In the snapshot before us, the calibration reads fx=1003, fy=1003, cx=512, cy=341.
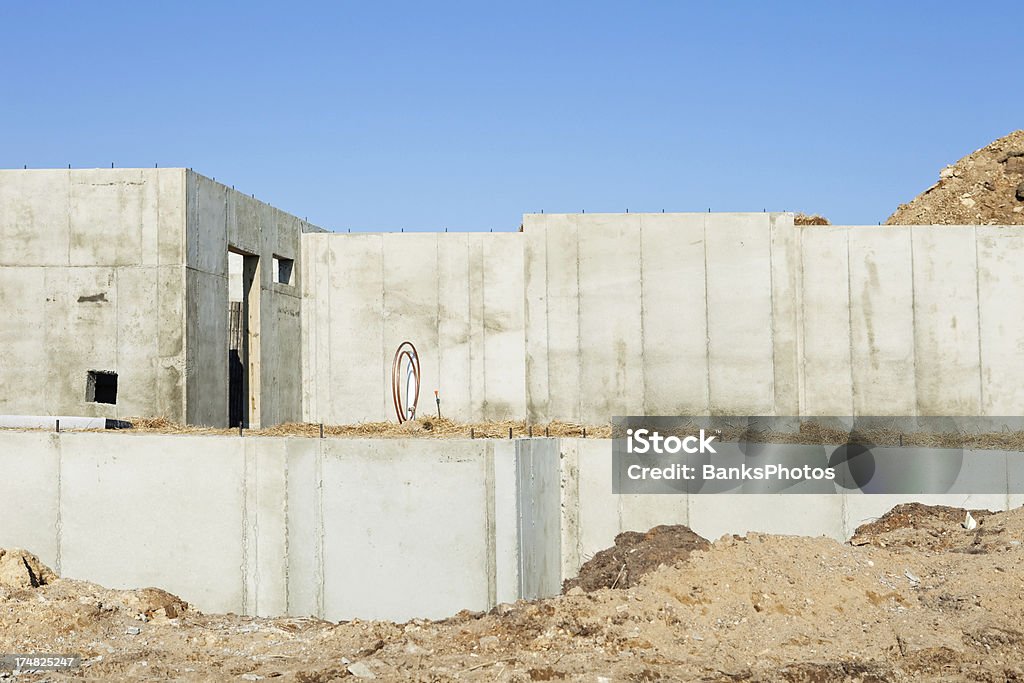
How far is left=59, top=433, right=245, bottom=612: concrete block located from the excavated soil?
15.3 inches

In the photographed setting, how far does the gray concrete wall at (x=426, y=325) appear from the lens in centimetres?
2097

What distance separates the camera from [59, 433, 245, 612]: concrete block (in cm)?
1265

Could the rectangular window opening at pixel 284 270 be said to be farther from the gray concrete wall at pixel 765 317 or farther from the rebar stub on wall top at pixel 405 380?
the gray concrete wall at pixel 765 317

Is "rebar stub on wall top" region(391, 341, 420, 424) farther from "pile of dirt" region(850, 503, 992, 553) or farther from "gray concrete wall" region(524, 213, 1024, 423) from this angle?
"pile of dirt" region(850, 503, 992, 553)

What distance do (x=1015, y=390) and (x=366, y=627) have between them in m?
Result: 15.0

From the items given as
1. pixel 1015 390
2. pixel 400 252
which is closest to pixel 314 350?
pixel 400 252

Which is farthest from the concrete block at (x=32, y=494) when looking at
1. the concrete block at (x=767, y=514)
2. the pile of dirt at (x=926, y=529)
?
the pile of dirt at (x=926, y=529)

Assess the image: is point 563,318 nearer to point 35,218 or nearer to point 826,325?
point 826,325

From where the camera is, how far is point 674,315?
1992cm

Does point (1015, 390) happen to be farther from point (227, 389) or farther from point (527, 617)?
point (227, 389)

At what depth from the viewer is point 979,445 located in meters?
18.9

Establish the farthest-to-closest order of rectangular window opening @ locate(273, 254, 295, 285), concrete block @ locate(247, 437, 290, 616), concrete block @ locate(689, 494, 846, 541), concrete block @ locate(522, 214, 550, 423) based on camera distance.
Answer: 1. rectangular window opening @ locate(273, 254, 295, 285)
2. concrete block @ locate(522, 214, 550, 423)
3. concrete block @ locate(689, 494, 846, 541)
4. concrete block @ locate(247, 437, 290, 616)

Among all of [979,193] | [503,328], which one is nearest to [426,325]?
[503,328]

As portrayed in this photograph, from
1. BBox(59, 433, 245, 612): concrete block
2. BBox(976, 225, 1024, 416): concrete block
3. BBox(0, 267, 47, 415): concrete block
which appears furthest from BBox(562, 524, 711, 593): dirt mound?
BBox(0, 267, 47, 415): concrete block
